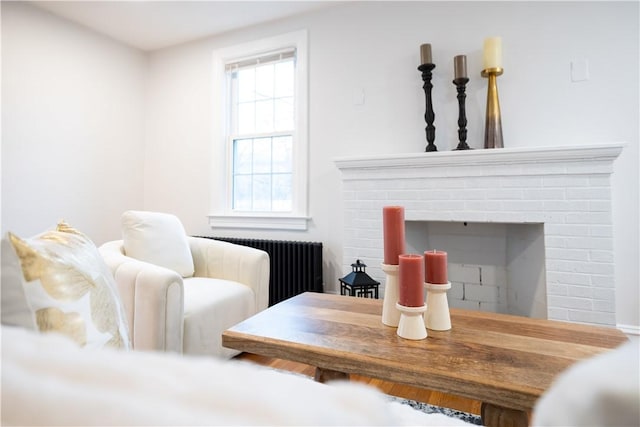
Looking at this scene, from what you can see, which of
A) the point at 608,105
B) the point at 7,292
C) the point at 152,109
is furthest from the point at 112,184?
the point at 608,105

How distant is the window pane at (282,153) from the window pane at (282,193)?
7 centimetres

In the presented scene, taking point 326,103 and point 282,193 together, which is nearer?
point 326,103

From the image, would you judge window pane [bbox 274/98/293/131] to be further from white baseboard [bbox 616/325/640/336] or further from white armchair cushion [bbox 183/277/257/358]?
white baseboard [bbox 616/325/640/336]

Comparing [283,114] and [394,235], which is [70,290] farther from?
[283,114]

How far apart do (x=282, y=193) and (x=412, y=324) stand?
7.08ft

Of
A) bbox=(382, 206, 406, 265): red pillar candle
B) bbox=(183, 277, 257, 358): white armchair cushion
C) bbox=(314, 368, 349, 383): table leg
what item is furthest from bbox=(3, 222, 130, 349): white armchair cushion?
bbox=(183, 277, 257, 358): white armchair cushion

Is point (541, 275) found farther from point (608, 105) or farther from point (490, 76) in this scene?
point (490, 76)

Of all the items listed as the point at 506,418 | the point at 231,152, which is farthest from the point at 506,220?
the point at 231,152

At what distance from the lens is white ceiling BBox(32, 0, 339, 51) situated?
8.82 ft

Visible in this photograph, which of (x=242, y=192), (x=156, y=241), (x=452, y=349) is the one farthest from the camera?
(x=242, y=192)

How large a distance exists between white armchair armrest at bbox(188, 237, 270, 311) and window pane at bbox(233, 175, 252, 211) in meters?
0.97

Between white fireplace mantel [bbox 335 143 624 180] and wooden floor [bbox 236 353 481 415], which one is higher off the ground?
white fireplace mantel [bbox 335 143 624 180]

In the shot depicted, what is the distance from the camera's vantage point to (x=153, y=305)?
1.40 metres

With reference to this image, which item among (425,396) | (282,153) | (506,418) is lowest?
(425,396)
